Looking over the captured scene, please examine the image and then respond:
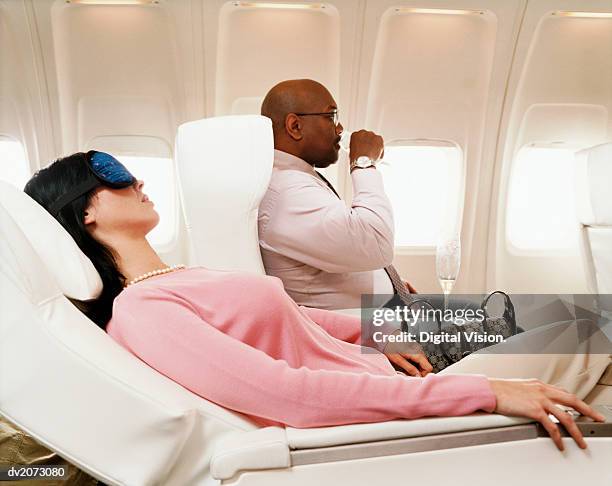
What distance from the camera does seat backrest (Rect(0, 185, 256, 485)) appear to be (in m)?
1.36

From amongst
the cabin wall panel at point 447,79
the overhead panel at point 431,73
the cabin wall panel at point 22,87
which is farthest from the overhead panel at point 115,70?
the overhead panel at point 431,73

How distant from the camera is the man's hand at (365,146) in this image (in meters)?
3.46

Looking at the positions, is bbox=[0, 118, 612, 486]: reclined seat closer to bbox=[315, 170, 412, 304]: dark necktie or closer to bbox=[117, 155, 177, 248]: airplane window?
bbox=[315, 170, 412, 304]: dark necktie

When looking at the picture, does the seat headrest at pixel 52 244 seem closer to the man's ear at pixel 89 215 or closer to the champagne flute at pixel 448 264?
the man's ear at pixel 89 215

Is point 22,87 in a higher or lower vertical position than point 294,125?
lower

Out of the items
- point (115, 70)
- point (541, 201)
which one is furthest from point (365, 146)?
point (541, 201)

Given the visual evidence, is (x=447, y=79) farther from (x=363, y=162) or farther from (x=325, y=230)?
(x=325, y=230)

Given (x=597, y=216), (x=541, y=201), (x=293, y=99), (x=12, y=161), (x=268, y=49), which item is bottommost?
(x=541, y=201)

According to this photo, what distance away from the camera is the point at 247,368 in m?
1.50

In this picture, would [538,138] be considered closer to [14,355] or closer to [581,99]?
[581,99]

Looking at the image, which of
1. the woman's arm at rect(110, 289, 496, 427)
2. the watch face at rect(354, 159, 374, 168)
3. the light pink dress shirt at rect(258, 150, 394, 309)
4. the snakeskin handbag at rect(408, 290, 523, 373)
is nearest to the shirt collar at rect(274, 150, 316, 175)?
the light pink dress shirt at rect(258, 150, 394, 309)

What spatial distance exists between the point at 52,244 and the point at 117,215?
258 mm

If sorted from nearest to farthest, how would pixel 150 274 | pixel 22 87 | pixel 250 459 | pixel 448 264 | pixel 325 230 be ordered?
pixel 250 459 < pixel 150 274 < pixel 325 230 < pixel 448 264 < pixel 22 87

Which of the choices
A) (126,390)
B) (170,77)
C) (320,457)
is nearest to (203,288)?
(126,390)
